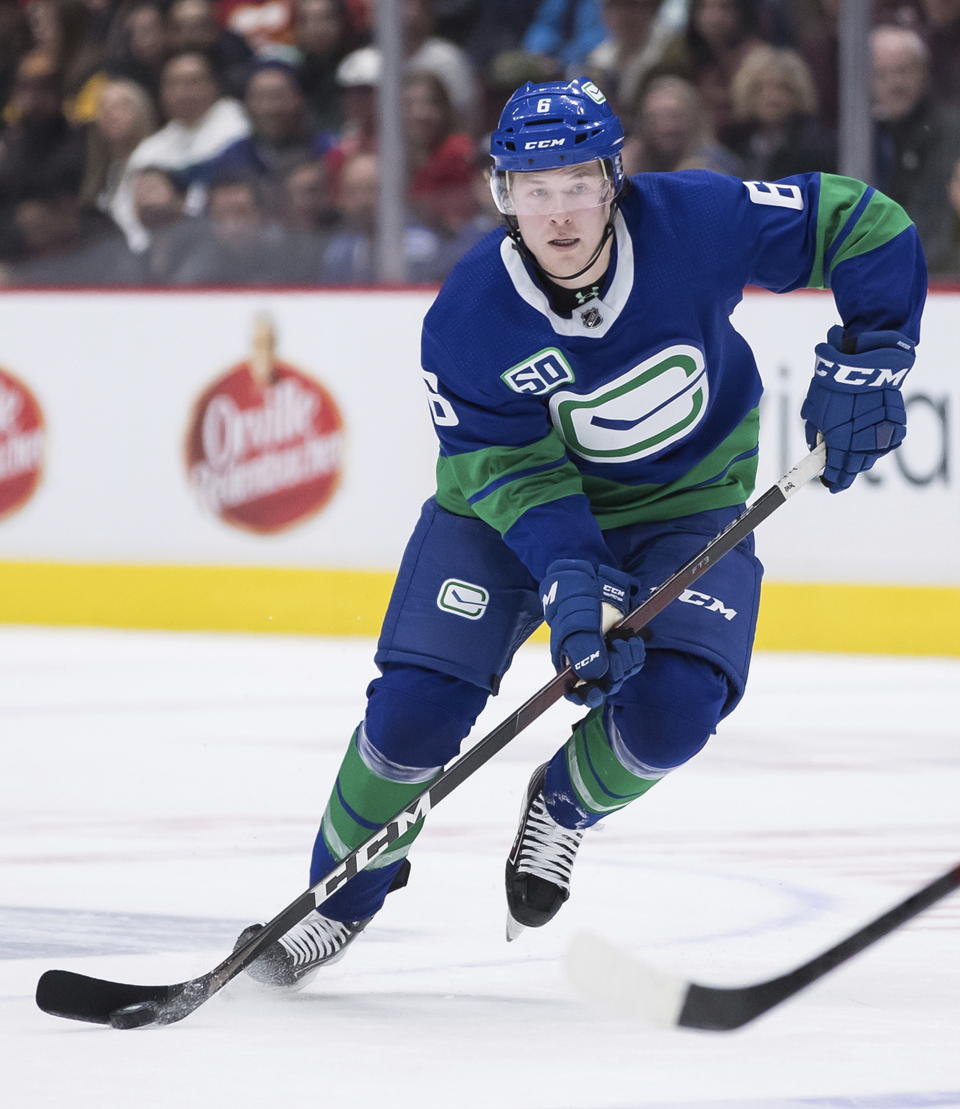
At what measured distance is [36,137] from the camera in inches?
264

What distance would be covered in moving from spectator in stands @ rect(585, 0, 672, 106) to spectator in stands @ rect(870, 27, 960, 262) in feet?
1.78

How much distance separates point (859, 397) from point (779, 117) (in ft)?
10.2

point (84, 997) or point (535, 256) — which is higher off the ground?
point (535, 256)

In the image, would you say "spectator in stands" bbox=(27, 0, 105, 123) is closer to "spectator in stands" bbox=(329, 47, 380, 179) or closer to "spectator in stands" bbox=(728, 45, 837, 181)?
"spectator in stands" bbox=(329, 47, 380, 179)

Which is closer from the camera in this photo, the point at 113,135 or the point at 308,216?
the point at 308,216

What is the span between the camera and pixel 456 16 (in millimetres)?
6105

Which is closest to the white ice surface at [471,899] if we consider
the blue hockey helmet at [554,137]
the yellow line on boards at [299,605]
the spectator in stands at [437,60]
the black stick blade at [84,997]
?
the black stick blade at [84,997]

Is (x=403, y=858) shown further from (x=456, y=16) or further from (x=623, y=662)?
(x=456, y=16)

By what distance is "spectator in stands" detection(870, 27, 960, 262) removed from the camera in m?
5.55

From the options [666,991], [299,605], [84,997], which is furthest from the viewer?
[299,605]

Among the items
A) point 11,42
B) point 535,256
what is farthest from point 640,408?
point 11,42

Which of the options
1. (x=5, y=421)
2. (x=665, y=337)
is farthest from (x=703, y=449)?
(x=5, y=421)

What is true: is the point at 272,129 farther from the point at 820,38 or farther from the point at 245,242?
the point at 820,38

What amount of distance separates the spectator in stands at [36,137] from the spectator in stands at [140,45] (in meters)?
0.20
